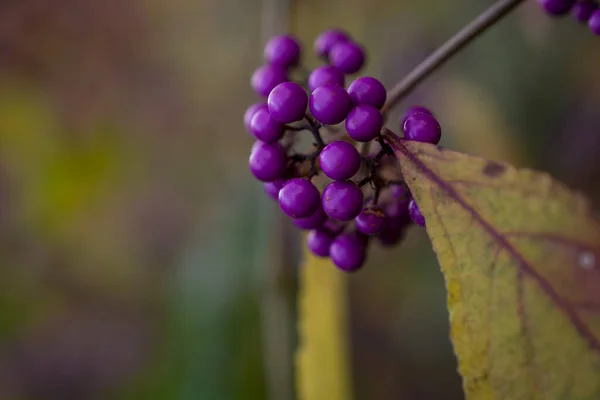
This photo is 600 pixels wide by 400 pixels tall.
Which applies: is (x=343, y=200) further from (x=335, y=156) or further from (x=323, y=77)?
(x=323, y=77)

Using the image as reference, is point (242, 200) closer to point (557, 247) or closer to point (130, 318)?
point (130, 318)

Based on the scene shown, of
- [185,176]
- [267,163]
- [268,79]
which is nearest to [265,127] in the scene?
[267,163]

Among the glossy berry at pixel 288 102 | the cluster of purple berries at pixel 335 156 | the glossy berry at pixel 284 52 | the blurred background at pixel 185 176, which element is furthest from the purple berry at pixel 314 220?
the blurred background at pixel 185 176

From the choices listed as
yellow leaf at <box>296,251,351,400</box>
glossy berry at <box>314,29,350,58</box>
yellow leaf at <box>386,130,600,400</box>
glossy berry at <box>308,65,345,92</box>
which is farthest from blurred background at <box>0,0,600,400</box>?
yellow leaf at <box>386,130,600,400</box>

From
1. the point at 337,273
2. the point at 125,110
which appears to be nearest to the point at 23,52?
the point at 125,110

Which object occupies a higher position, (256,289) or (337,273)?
(256,289)

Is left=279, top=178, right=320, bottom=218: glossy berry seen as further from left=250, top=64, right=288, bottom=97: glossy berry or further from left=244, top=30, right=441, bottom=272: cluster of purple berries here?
left=250, top=64, right=288, bottom=97: glossy berry
